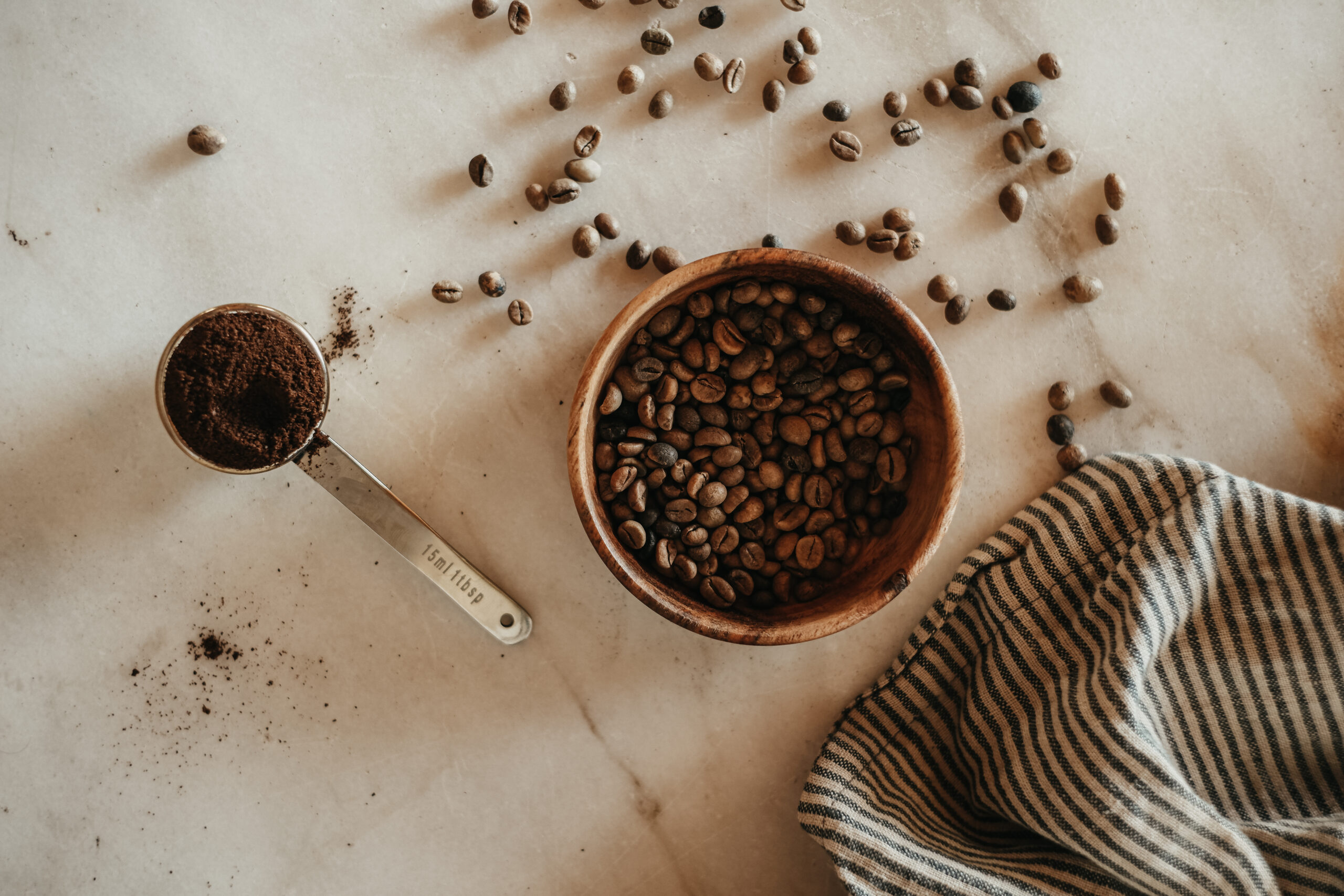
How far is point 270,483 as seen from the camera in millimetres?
1107

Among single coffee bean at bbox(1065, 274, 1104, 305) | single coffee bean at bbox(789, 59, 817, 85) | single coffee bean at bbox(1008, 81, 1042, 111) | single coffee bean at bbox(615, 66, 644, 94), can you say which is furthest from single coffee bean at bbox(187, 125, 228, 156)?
single coffee bean at bbox(1065, 274, 1104, 305)

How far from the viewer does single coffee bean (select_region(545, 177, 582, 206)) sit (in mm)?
1092

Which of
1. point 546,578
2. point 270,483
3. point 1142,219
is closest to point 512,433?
point 546,578

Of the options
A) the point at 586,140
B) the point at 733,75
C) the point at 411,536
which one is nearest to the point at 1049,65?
the point at 733,75

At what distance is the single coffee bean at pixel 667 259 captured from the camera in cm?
109

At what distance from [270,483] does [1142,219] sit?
4.47 feet

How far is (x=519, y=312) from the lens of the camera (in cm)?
110

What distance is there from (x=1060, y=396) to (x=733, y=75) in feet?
2.21

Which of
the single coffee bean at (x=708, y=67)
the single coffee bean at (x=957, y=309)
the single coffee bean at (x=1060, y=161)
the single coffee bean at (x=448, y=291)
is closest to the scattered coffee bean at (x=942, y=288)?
the single coffee bean at (x=957, y=309)

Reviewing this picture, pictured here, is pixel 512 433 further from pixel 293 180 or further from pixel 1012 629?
pixel 1012 629

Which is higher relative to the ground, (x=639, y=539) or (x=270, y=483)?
(x=639, y=539)

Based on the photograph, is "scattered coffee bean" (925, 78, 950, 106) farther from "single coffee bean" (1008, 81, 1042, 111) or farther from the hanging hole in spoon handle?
the hanging hole in spoon handle

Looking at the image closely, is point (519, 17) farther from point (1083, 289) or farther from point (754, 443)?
point (1083, 289)

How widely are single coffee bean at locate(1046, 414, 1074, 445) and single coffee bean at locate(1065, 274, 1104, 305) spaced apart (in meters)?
0.18
